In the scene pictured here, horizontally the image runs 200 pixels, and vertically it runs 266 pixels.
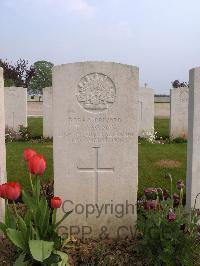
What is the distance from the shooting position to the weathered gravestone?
3873 millimetres

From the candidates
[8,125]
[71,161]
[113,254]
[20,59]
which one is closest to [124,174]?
[71,161]

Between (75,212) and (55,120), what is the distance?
0.99 meters

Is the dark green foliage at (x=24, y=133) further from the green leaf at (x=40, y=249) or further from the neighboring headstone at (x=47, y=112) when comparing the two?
the green leaf at (x=40, y=249)

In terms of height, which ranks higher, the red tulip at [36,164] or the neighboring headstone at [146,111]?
the neighboring headstone at [146,111]

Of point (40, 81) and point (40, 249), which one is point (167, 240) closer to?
point (40, 249)

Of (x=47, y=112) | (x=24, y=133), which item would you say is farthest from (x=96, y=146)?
(x=24, y=133)

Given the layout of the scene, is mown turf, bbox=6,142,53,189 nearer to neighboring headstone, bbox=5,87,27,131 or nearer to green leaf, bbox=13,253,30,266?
neighboring headstone, bbox=5,87,27,131

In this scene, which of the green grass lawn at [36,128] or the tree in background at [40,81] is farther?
the tree in background at [40,81]

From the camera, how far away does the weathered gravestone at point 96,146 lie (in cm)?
387

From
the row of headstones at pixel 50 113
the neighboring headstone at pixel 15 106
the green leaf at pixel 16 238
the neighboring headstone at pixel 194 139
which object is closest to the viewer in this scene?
the green leaf at pixel 16 238

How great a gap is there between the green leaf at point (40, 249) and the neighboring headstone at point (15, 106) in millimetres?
10004

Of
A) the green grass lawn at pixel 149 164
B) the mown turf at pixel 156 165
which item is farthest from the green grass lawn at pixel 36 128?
the mown turf at pixel 156 165

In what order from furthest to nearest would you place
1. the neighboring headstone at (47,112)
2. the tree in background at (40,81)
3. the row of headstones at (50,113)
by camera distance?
1. the tree in background at (40,81)
2. the row of headstones at (50,113)
3. the neighboring headstone at (47,112)

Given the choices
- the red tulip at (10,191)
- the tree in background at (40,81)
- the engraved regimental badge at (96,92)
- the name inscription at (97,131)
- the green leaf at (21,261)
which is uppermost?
the tree in background at (40,81)
